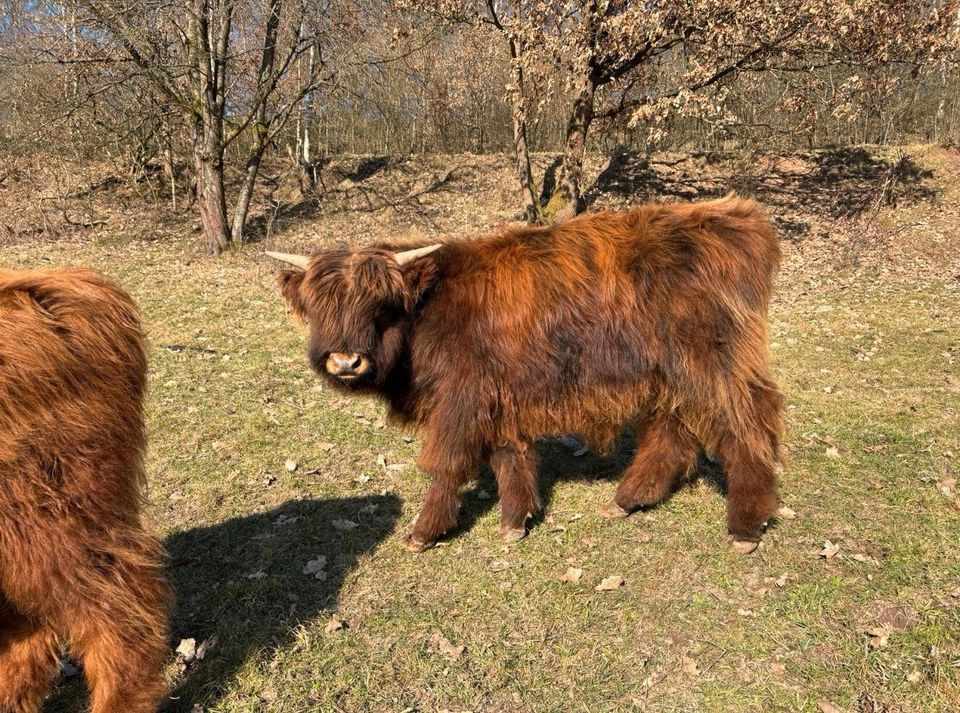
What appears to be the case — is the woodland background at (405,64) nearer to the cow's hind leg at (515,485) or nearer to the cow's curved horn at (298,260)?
the cow's curved horn at (298,260)

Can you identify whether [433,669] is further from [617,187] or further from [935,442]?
[617,187]

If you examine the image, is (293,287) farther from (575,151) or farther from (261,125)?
(261,125)

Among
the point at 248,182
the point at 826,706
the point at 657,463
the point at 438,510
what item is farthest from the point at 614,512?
the point at 248,182

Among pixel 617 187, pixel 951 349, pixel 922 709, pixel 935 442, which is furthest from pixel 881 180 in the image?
pixel 922 709

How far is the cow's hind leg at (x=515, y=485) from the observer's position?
4207 millimetres

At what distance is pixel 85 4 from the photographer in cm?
1143

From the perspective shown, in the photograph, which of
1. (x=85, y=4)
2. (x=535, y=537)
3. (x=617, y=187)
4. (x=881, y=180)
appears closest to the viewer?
(x=535, y=537)

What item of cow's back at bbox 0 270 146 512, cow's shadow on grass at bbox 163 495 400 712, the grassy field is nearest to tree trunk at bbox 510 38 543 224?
the grassy field

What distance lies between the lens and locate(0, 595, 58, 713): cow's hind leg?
259 centimetres

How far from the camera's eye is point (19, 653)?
260cm

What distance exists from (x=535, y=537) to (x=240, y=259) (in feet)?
36.8

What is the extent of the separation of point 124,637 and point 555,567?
7.91 ft

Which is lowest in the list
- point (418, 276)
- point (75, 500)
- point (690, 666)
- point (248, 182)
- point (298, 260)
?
point (690, 666)

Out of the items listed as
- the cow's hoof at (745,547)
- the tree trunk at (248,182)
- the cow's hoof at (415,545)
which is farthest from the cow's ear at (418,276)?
the tree trunk at (248,182)
